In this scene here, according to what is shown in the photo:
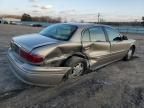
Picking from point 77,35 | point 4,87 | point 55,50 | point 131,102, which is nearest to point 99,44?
point 77,35

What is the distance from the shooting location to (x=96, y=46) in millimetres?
5691

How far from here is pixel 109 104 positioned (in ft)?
13.0

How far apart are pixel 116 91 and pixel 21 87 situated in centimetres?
214

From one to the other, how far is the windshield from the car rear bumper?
0.94m

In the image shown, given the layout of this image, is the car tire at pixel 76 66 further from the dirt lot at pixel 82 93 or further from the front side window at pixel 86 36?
the front side window at pixel 86 36

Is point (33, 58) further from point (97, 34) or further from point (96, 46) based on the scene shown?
point (97, 34)

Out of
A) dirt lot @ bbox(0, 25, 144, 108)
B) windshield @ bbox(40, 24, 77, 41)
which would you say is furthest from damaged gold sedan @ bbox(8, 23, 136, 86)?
dirt lot @ bbox(0, 25, 144, 108)

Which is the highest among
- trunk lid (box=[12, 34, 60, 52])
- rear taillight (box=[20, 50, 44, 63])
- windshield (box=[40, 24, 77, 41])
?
windshield (box=[40, 24, 77, 41])

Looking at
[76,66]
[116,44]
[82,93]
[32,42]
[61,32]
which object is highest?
[61,32]

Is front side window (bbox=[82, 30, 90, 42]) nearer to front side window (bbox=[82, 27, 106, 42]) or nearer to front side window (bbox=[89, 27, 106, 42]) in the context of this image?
front side window (bbox=[82, 27, 106, 42])

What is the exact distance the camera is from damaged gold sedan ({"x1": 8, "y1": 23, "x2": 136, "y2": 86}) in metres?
4.27

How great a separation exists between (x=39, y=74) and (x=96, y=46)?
6.89 feet

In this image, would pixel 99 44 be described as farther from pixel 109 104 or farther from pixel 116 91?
pixel 109 104

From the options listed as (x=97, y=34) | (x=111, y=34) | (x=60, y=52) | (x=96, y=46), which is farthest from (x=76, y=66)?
(x=111, y=34)
